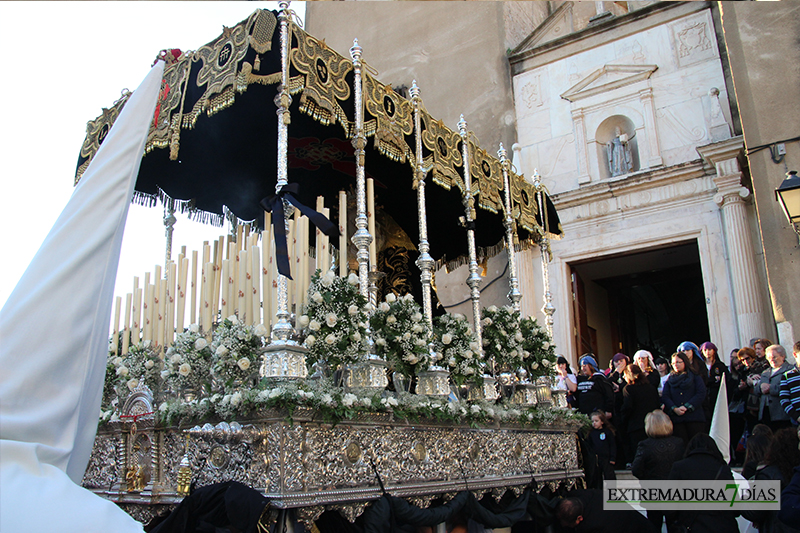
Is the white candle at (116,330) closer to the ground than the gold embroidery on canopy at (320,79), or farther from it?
closer to the ground

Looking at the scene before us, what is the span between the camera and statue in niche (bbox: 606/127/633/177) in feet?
35.2

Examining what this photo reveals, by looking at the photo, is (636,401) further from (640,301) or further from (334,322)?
(640,301)

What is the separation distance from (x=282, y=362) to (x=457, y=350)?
1.94 metres

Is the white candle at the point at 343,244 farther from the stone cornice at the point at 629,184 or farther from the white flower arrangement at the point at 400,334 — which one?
the stone cornice at the point at 629,184

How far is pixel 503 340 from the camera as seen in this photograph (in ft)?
19.5

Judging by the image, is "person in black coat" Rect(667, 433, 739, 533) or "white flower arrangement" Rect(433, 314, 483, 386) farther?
"white flower arrangement" Rect(433, 314, 483, 386)

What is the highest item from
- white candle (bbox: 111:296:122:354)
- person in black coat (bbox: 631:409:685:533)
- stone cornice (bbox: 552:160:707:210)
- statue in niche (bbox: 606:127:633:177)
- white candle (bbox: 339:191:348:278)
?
statue in niche (bbox: 606:127:633:177)

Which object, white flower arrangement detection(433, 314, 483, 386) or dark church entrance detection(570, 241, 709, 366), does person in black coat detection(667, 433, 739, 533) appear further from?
dark church entrance detection(570, 241, 709, 366)

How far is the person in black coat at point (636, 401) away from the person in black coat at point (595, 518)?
1.95 m

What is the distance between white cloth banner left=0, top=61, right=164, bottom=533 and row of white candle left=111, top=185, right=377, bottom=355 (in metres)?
1.96

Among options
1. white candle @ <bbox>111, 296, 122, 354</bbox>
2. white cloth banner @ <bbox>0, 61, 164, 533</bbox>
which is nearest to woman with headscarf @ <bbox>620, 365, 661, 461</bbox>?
white candle @ <bbox>111, 296, 122, 354</bbox>

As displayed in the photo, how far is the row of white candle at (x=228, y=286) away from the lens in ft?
14.3

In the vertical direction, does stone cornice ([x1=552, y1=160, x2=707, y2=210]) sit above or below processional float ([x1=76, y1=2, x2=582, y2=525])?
above

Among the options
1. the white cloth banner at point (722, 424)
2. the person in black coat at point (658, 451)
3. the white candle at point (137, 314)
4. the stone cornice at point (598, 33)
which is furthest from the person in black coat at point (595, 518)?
the stone cornice at point (598, 33)
